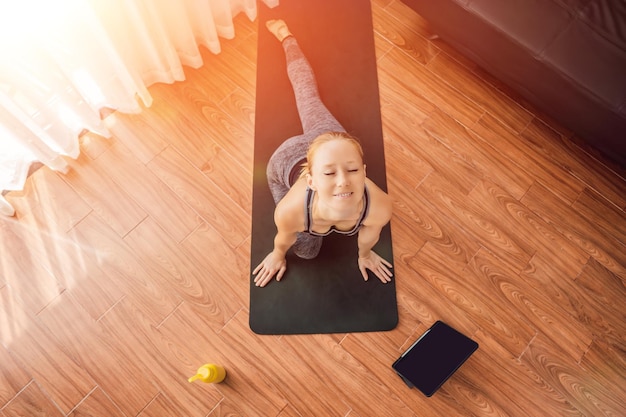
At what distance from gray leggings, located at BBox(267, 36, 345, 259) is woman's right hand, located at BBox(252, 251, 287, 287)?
2.8 inches

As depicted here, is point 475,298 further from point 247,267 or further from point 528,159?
point 247,267

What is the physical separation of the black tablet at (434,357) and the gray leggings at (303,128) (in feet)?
1.52

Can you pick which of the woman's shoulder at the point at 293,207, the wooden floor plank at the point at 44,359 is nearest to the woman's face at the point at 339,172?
the woman's shoulder at the point at 293,207

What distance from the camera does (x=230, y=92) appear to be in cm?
191

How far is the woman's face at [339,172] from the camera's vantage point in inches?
45.4

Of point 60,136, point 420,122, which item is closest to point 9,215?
point 60,136

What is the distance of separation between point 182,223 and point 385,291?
0.77 metres

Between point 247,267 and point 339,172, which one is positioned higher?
point 339,172

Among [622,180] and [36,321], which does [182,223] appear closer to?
[36,321]

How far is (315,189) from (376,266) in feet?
1.79

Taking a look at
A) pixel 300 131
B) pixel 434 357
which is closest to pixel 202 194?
pixel 300 131

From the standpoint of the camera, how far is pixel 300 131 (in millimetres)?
1843

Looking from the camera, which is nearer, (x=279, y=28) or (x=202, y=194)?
(x=202, y=194)

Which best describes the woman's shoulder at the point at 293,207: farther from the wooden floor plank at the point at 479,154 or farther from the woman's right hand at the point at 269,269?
the wooden floor plank at the point at 479,154
